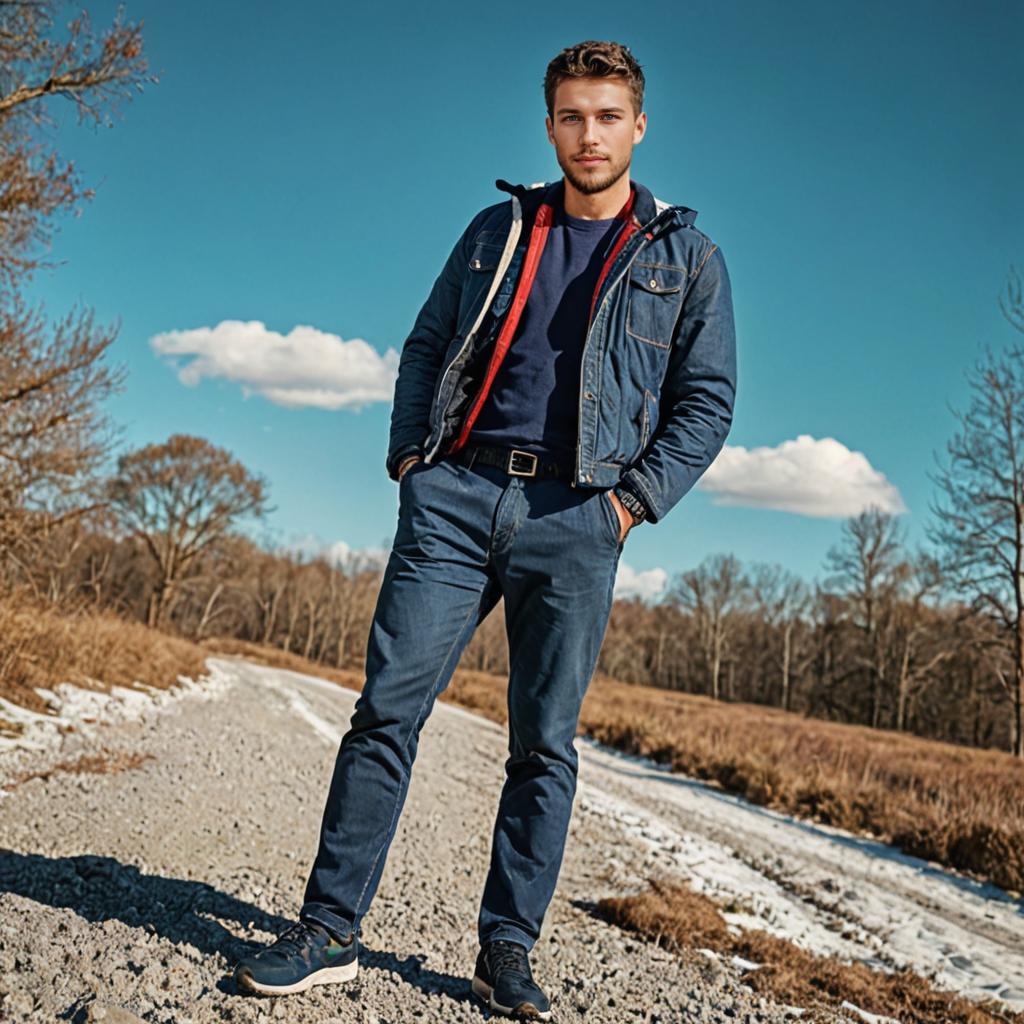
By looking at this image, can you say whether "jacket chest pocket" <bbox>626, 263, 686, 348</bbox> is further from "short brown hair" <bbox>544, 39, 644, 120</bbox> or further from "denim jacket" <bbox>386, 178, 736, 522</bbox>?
"short brown hair" <bbox>544, 39, 644, 120</bbox>

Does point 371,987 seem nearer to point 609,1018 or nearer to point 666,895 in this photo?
point 609,1018

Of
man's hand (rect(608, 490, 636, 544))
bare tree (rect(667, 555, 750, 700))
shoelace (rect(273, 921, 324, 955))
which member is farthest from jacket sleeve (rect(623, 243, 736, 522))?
bare tree (rect(667, 555, 750, 700))

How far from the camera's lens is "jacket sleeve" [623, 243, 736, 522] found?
2.59m

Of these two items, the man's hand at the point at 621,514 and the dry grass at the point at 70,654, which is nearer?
the man's hand at the point at 621,514

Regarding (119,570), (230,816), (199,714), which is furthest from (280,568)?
(230,816)

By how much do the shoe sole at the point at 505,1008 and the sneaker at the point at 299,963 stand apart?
0.34m

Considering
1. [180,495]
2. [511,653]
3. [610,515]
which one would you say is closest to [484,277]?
[610,515]

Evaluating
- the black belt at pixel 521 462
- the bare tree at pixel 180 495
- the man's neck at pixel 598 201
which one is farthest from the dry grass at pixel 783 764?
the bare tree at pixel 180 495

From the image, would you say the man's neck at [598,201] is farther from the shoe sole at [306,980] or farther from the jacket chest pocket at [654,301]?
the shoe sole at [306,980]

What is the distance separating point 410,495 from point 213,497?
3971 cm

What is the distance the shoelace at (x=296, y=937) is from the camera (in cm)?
225

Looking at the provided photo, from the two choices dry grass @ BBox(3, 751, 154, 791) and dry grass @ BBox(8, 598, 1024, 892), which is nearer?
dry grass @ BBox(3, 751, 154, 791)

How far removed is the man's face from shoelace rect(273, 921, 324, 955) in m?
2.18

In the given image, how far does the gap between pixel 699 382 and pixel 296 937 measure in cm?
187
